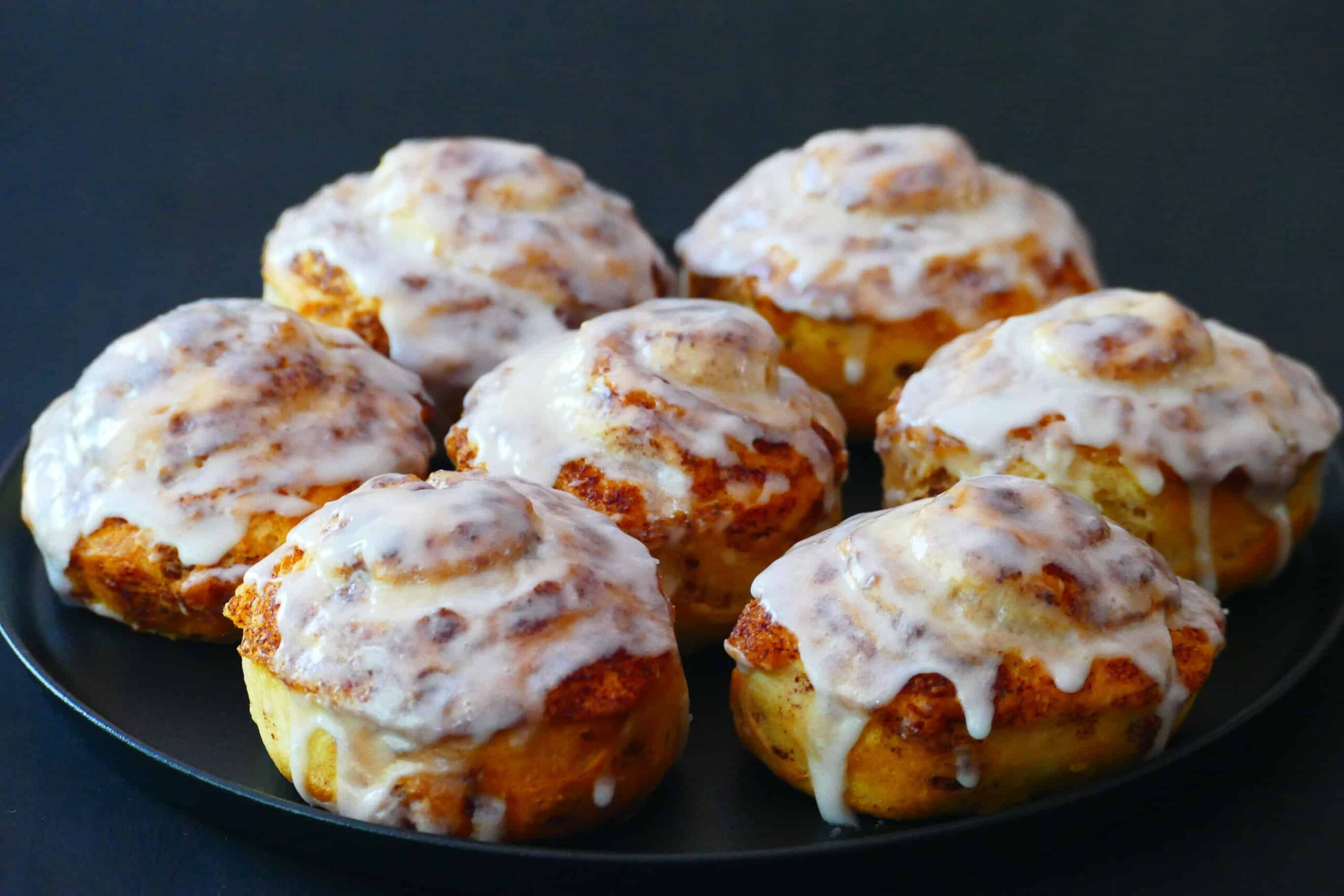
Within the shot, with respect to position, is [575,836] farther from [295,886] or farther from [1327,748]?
[1327,748]

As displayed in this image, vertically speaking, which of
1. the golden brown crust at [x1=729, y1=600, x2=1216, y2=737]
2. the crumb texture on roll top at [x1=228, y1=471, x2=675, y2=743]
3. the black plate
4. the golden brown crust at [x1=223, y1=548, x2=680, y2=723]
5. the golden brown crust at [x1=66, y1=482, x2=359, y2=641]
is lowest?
the black plate

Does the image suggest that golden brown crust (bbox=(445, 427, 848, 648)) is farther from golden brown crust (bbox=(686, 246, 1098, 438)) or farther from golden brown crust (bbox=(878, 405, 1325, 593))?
golden brown crust (bbox=(686, 246, 1098, 438))

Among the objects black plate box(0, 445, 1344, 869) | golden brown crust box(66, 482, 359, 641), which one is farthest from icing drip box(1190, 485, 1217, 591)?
golden brown crust box(66, 482, 359, 641)

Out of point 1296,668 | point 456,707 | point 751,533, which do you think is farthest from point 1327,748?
point 456,707

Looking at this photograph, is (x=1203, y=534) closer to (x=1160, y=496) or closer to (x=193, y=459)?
(x=1160, y=496)

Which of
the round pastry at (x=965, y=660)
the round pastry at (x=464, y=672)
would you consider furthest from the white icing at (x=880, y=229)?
the round pastry at (x=464, y=672)

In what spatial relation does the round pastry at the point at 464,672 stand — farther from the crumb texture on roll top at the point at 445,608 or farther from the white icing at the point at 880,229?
the white icing at the point at 880,229
